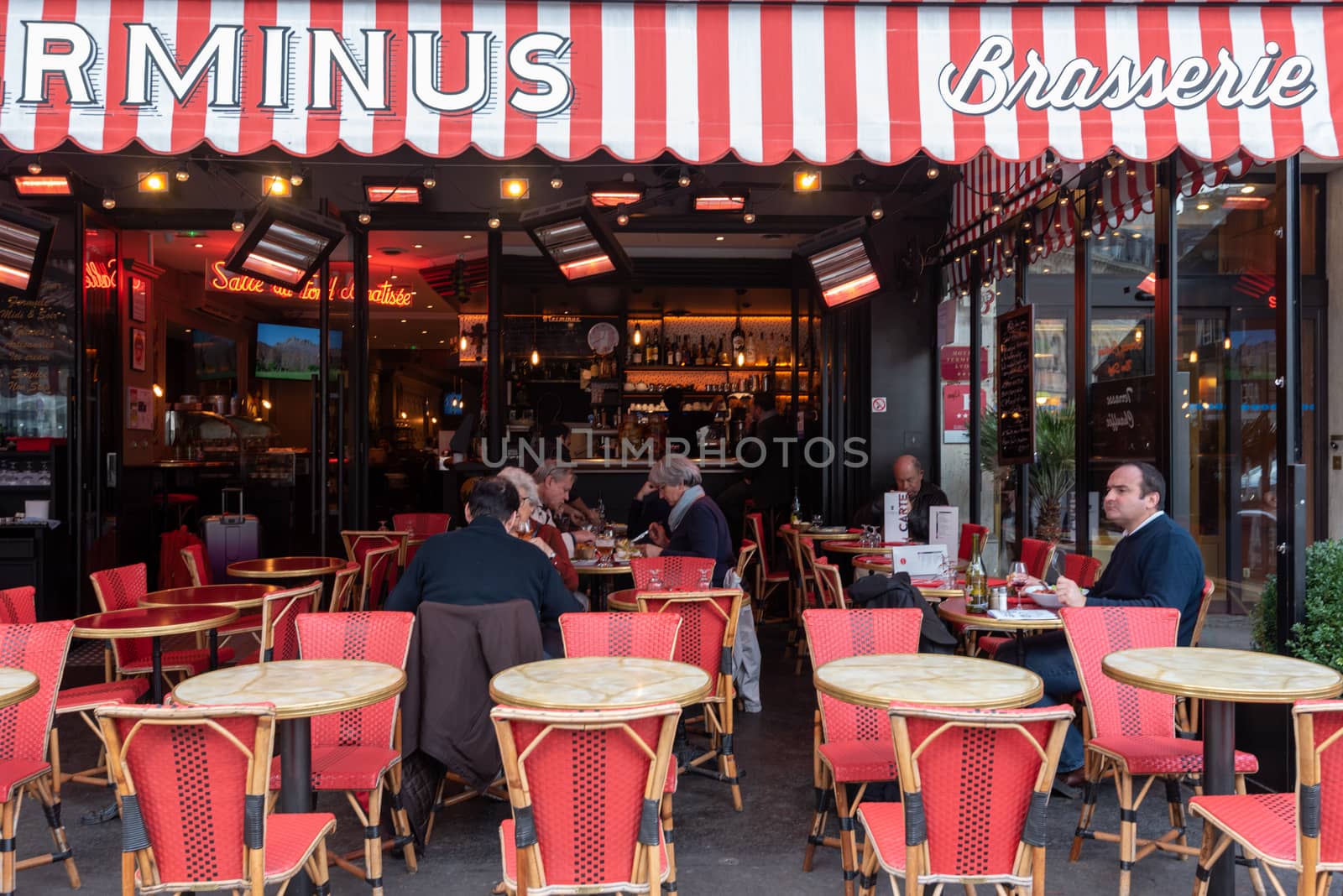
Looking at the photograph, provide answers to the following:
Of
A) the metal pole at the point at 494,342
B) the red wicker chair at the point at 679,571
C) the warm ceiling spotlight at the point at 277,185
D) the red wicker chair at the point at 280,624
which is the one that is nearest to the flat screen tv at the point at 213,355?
the warm ceiling spotlight at the point at 277,185

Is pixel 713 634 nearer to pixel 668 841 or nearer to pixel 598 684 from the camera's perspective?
pixel 598 684

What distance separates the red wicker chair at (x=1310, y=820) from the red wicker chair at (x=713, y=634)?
2010mm

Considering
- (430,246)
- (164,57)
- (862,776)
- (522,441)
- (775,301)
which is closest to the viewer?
(862,776)

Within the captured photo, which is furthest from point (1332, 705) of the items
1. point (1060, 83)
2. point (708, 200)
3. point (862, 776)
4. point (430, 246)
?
point (430, 246)

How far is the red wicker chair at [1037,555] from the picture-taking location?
→ 19.4 feet

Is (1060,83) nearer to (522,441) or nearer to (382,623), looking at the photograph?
(382,623)

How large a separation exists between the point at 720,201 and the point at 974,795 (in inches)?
234

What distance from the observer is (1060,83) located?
3734 mm

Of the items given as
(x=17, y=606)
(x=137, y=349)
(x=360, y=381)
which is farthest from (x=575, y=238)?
(x=137, y=349)

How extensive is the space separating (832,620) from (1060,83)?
7.03ft

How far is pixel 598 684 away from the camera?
3072 mm

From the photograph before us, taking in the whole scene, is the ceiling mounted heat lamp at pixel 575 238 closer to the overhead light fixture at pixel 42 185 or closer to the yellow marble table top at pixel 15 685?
the overhead light fixture at pixel 42 185

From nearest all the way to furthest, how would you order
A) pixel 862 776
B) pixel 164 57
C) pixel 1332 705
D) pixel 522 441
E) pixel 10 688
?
pixel 1332 705, pixel 10 688, pixel 862 776, pixel 164 57, pixel 522 441

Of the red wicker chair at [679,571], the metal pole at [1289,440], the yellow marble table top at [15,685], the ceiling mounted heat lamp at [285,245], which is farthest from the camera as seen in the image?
the ceiling mounted heat lamp at [285,245]
